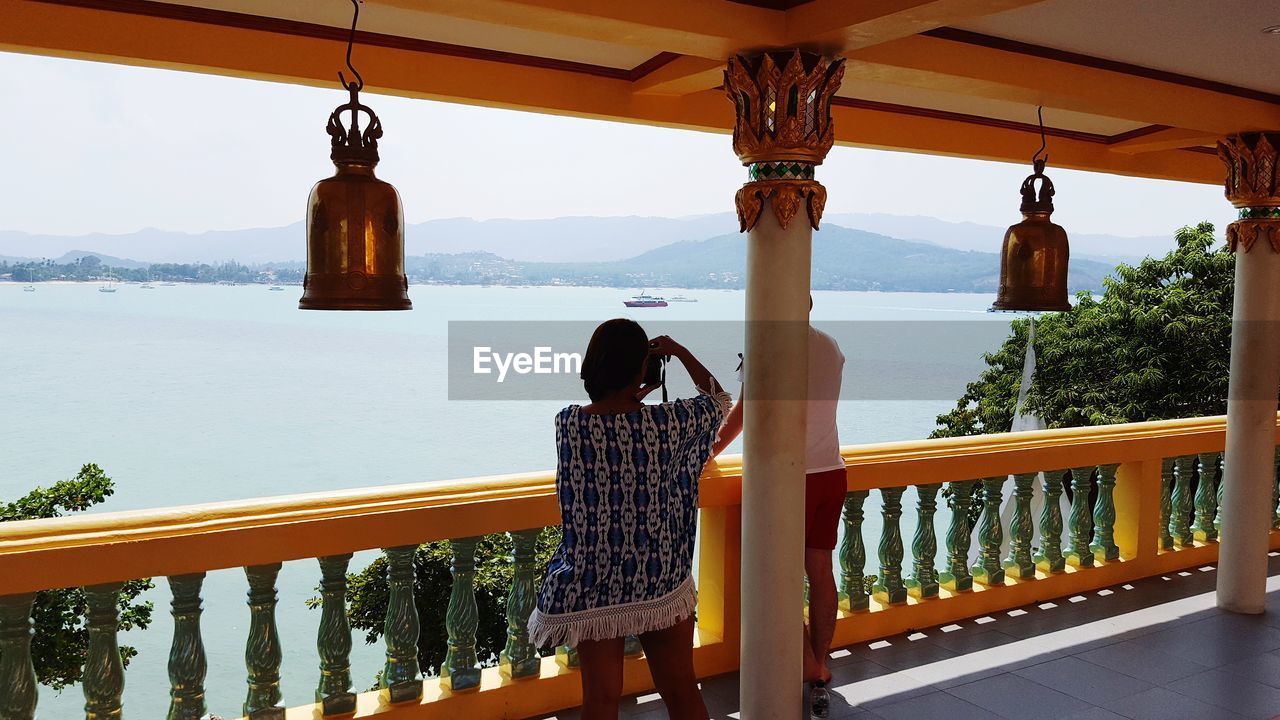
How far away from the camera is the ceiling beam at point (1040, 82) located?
12.0 ft

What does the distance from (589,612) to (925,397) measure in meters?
80.9

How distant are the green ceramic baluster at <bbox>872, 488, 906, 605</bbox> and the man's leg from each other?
698 millimetres

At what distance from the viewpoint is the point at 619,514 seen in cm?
272

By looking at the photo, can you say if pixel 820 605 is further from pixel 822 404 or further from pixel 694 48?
pixel 694 48

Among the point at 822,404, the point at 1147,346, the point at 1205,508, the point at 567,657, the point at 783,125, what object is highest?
the point at 783,125

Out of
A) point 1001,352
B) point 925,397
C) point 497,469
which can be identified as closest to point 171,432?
point 497,469

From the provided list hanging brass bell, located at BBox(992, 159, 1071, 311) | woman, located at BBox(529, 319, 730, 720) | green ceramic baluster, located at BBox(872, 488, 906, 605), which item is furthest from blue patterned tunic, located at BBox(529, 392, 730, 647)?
green ceramic baluster, located at BBox(872, 488, 906, 605)

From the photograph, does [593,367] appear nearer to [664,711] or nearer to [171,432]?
[664,711]

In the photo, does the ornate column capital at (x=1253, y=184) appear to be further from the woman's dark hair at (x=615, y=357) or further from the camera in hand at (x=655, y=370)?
the woman's dark hair at (x=615, y=357)

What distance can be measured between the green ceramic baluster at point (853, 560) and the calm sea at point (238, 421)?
32.5m

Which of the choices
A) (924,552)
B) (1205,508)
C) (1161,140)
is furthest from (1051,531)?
(1161,140)

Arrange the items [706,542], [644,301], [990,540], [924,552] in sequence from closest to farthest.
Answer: [706,542] → [924,552] → [990,540] → [644,301]

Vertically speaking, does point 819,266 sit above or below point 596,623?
above

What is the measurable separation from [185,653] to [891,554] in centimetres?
307
